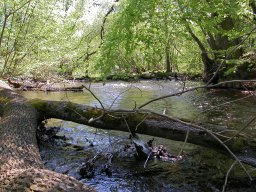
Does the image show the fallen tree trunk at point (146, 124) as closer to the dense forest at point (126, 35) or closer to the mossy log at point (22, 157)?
the mossy log at point (22, 157)

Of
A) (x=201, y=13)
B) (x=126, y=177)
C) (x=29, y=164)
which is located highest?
(x=201, y=13)

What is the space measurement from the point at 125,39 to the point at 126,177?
13.9ft

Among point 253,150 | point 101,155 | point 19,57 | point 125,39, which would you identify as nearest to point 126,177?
point 101,155

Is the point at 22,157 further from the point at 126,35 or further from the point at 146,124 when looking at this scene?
the point at 126,35

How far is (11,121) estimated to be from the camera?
5.93 meters

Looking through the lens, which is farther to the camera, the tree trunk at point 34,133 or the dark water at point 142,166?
the dark water at point 142,166

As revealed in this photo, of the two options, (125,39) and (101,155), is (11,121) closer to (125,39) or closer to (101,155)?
(101,155)

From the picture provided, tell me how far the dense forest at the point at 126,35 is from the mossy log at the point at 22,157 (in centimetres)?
201

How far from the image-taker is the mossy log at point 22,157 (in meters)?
3.15

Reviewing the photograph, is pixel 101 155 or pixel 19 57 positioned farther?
pixel 19 57

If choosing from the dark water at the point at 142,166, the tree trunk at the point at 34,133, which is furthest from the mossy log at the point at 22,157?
the dark water at the point at 142,166

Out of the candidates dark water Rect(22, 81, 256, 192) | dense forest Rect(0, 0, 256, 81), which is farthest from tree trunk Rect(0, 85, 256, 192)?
dense forest Rect(0, 0, 256, 81)

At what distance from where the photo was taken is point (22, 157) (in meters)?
4.25

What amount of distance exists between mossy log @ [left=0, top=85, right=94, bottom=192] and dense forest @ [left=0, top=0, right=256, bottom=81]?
2.01 m
